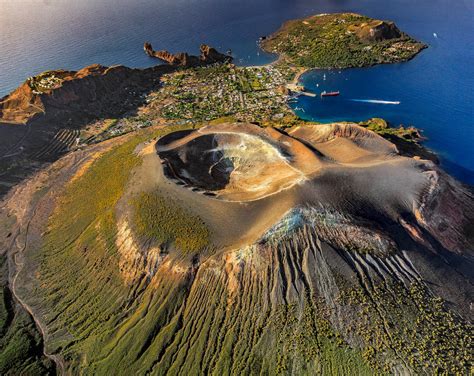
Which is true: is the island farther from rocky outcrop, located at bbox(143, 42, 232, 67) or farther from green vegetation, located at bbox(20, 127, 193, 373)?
rocky outcrop, located at bbox(143, 42, 232, 67)

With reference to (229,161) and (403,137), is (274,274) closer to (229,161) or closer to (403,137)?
(229,161)

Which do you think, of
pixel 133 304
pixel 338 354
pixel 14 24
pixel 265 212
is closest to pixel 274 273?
pixel 265 212

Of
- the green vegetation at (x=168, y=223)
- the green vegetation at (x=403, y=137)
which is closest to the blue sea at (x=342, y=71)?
the green vegetation at (x=403, y=137)

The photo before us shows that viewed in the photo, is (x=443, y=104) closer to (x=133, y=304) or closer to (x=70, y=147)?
(x=133, y=304)

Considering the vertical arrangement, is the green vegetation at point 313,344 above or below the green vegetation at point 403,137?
above

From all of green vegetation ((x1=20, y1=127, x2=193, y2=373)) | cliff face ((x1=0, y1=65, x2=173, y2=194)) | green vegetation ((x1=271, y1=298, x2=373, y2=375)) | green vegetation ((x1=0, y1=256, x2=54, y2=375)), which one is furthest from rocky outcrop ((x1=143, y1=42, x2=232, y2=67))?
green vegetation ((x1=271, y1=298, x2=373, y2=375))

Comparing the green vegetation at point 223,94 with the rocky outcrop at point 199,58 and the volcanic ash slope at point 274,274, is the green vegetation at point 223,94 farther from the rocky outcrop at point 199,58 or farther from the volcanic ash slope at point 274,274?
Result: the volcanic ash slope at point 274,274

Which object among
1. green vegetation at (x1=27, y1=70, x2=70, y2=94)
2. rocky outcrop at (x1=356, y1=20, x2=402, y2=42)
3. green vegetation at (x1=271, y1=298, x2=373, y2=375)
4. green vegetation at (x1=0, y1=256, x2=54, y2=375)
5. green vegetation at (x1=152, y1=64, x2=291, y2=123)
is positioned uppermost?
green vegetation at (x1=27, y1=70, x2=70, y2=94)
